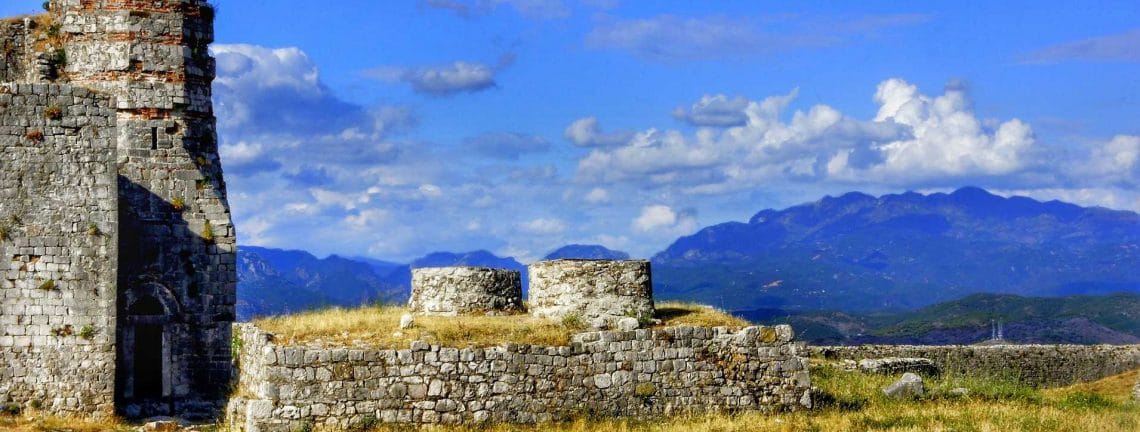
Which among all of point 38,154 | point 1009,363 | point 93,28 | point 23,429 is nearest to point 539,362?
point 23,429

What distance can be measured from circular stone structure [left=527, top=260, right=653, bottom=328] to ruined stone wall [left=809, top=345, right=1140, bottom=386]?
1915cm

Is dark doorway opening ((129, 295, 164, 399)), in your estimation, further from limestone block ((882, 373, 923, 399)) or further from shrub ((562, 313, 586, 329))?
limestone block ((882, 373, 923, 399))

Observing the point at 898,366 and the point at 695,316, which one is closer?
the point at 695,316

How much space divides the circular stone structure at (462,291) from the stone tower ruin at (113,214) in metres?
7.59

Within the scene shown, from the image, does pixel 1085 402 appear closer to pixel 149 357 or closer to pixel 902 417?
pixel 902 417

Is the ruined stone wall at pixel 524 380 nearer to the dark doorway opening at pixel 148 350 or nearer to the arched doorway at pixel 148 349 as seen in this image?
the arched doorway at pixel 148 349

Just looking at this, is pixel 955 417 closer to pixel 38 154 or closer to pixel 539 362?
pixel 539 362

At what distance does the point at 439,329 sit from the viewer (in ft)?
72.8

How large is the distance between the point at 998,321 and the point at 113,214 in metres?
82.0

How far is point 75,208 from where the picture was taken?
2809cm

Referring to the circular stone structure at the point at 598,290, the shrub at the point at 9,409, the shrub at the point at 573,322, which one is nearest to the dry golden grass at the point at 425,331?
the shrub at the point at 573,322

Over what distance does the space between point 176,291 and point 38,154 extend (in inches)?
177

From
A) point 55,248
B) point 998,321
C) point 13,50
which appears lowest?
point 998,321

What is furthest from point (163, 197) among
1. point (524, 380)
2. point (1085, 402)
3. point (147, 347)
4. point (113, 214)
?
point (1085, 402)
